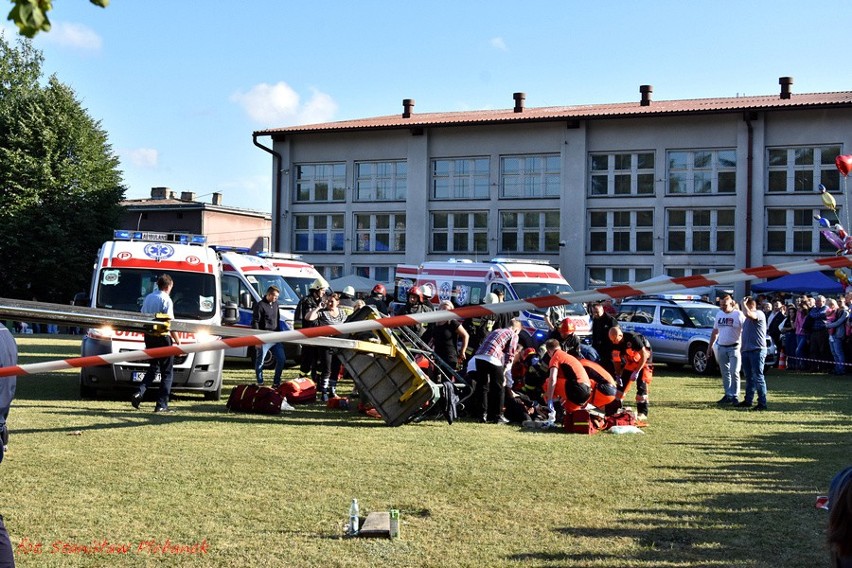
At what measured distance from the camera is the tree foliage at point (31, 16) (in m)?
3.39

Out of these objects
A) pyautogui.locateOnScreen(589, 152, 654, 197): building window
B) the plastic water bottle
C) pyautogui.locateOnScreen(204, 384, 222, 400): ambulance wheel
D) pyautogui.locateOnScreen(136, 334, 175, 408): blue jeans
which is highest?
pyautogui.locateOnScreen(589, 152, 654, 197): building window

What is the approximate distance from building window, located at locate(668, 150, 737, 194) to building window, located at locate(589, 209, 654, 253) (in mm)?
1765

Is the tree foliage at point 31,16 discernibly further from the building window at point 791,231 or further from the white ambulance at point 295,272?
the building window at point 791,231

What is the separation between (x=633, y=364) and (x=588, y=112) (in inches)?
1230

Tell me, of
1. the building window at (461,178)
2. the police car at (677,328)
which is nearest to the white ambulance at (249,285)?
the police car at (677,328)

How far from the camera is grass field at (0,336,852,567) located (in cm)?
666

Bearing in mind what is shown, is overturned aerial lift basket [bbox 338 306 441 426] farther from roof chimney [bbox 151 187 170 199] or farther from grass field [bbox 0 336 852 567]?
roof chimney [bbox 151 187 170 199]

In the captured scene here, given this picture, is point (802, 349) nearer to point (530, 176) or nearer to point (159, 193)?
point (530, 176)

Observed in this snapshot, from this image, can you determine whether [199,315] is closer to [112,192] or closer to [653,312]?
[653,312]

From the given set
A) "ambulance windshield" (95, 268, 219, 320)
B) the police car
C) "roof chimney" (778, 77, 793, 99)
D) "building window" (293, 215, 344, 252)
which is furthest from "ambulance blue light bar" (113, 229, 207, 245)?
"roof chimney" (778, 77, 793, 99)

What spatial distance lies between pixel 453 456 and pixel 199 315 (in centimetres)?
688

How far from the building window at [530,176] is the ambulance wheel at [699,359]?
19.9 metres

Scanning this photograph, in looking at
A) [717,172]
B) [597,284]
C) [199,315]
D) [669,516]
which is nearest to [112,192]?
[597,284]

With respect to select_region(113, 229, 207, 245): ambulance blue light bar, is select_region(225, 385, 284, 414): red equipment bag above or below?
below
